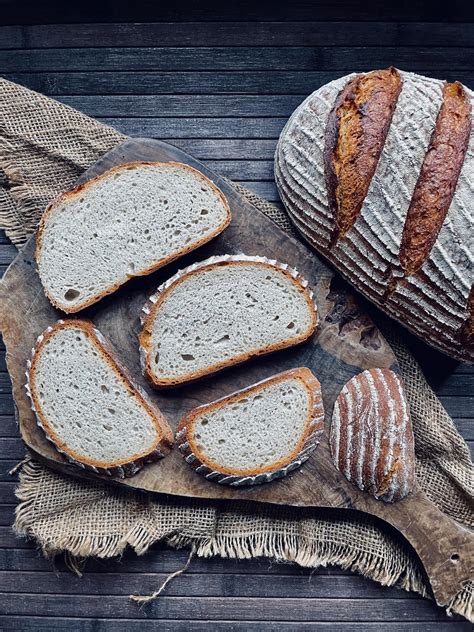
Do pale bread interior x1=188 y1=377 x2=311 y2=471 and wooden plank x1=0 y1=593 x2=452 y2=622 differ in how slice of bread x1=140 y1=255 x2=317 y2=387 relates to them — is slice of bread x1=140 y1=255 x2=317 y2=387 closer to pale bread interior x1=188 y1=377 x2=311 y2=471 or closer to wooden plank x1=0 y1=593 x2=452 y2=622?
pale bread interior x1=188 y1=377 x2=311 y2=471

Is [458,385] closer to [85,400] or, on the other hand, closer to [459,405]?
[459,405]

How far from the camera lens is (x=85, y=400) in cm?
208

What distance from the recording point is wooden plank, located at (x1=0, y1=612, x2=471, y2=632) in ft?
7.47

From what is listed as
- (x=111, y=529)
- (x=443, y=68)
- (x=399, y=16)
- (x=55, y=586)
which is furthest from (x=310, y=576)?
(x=399, y=16)

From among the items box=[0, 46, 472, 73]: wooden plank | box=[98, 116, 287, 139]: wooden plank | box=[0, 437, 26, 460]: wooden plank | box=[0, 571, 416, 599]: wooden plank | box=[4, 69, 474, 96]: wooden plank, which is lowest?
box=[0, 571, 416, 599]: wooden plank

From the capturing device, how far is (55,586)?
7.52 ft

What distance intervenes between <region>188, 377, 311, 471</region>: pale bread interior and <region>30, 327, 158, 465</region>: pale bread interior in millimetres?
176

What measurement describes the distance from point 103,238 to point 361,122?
852 mm

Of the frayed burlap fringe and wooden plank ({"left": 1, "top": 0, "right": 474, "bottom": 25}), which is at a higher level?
wooden plank ({"left": 1, "top": 0, "right": 474, "bottom": 25})

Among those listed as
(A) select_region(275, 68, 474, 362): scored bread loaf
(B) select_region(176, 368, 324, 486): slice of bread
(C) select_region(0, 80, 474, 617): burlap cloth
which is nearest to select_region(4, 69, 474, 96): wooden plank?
(C) select_region(0, 80, 474, 617): burlap cloth

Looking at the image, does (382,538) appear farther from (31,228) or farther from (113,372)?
(31,228)

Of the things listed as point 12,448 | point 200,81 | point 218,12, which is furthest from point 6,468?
point 218,12

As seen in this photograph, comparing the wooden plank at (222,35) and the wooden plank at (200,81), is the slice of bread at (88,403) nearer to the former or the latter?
the wooden plank at (200,81)

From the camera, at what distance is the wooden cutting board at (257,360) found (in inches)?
82.7
